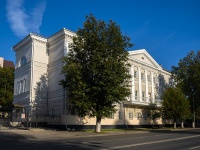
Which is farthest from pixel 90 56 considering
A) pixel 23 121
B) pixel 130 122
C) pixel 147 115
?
pixel 147 115

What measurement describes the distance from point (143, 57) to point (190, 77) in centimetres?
1213

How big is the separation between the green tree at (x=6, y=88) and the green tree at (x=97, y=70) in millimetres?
24008

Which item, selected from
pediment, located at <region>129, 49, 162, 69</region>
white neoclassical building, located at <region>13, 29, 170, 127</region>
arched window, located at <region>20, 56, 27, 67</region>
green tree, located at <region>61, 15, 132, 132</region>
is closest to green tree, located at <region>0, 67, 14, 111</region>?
white neoclassical building, located at <region>13, 29, 170, 127</region>

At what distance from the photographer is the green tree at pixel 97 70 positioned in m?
26.2

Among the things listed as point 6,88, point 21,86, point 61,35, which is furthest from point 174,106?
point 6,88

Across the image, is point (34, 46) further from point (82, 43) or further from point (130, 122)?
point (130, 122)

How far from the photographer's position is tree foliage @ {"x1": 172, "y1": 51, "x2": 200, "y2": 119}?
50.6m

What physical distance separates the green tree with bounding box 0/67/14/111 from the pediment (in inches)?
1028

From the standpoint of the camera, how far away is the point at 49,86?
1462 inches

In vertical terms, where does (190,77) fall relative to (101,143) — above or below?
above

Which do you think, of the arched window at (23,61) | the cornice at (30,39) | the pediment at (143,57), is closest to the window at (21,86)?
the arched window at (23,61)

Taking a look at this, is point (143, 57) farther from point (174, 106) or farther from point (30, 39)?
point (30, 39)

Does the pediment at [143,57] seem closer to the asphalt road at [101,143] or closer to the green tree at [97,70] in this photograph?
the green tree at [97,70]

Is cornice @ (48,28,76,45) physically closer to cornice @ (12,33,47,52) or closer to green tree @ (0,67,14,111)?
cornice @ (12,33,47,52)
